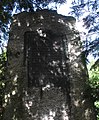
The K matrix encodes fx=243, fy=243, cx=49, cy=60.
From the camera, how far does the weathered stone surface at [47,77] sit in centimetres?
568

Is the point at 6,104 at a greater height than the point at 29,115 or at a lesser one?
greater

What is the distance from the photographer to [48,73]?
244 inches

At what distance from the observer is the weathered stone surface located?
18.6 feet

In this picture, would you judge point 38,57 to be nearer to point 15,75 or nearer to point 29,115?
point 15,75

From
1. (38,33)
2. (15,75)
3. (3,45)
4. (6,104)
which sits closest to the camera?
(6,104)

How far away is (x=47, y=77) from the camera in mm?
6125

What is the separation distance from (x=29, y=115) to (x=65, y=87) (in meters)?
1.15

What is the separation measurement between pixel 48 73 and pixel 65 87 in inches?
22.1

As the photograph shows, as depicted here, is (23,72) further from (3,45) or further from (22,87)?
(3,45)

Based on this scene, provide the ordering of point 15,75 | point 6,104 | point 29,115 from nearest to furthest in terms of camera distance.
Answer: point 29,115 < point 6,104 < point 15,75

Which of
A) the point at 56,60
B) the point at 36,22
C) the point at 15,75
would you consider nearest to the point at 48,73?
the point at 56,60

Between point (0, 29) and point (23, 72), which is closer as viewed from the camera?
point (23, 72)

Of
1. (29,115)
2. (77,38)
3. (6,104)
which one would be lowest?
(29,115)

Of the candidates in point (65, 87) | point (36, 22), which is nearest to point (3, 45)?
point (36, 22)
